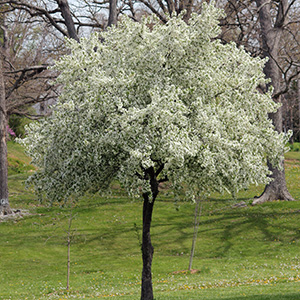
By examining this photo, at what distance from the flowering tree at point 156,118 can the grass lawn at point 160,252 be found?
1856mm

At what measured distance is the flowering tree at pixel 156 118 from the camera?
33.3ft

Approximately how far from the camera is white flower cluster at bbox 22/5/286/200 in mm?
10141

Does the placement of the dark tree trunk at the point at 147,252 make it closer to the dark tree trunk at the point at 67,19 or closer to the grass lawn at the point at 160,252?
the grass lawn at the point at 160,252

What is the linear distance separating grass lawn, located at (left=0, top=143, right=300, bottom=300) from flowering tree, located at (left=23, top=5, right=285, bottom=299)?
6.09ft

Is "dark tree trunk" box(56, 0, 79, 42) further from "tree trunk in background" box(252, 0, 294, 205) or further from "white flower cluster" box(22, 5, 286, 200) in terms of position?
"white flower cluster" box(22, 5, 286, 200)

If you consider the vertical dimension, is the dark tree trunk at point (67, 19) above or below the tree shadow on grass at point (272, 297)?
above

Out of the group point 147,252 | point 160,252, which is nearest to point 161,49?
point 147,252

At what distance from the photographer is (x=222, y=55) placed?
12656 millimetres

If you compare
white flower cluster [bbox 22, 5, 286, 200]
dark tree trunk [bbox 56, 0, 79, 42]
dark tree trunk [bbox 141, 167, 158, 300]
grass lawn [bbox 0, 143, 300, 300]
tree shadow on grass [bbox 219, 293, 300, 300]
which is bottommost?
grass lawn [bbox 0, 143, 300, 300]

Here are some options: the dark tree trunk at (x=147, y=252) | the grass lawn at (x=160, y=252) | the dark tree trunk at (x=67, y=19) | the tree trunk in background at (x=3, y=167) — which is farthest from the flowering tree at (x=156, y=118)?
the tree trunk in background at (x=3, y=167)

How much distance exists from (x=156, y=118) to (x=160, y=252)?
47.8 feet

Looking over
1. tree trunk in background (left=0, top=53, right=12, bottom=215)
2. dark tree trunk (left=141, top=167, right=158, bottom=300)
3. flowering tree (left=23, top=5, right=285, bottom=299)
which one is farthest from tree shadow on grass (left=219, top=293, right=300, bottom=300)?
tree trunk in background (left=0, top=53, right=12, bottom=215)

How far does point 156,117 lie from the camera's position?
9.93 metres

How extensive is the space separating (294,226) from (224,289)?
460 inches
